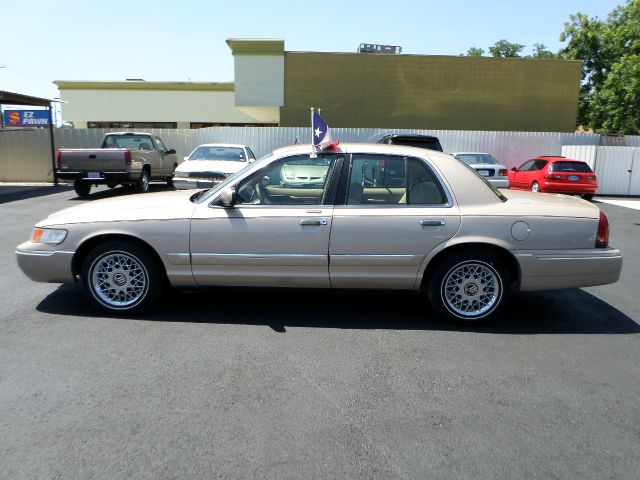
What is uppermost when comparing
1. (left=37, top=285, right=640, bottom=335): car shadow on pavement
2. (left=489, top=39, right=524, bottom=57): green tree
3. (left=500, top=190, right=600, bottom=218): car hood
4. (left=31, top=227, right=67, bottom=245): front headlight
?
(left=489, top=39, right=524, bottom=57): green tree

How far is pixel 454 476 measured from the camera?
2717 millimetres

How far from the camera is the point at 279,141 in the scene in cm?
2183

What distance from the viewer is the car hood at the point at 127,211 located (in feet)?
16.3

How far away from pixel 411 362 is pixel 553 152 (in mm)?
20460

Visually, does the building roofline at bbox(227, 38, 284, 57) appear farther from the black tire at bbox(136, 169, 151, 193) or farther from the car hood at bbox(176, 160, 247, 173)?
the car hood at bbox(176, 160, 247, 173)

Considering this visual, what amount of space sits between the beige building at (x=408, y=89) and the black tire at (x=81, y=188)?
33.7 ft

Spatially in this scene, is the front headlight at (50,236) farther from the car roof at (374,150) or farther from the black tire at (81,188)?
the black tire at (81,188)

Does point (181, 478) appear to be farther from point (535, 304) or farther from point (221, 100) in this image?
point (221, 100)

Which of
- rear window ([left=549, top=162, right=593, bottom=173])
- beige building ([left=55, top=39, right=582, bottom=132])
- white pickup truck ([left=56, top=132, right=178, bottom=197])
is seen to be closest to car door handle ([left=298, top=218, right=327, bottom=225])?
white pickup truck ([left=56, top=132, right=178, bottom=197])

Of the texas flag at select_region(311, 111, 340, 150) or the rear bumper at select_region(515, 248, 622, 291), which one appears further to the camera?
the texas flag at select_region(311, 111, 340, 150)

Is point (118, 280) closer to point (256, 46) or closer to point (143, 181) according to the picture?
point (143, 181)

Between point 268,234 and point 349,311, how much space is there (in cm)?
118

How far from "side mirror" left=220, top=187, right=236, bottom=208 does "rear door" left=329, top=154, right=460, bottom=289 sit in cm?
92

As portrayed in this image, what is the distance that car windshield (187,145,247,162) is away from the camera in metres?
13.8
